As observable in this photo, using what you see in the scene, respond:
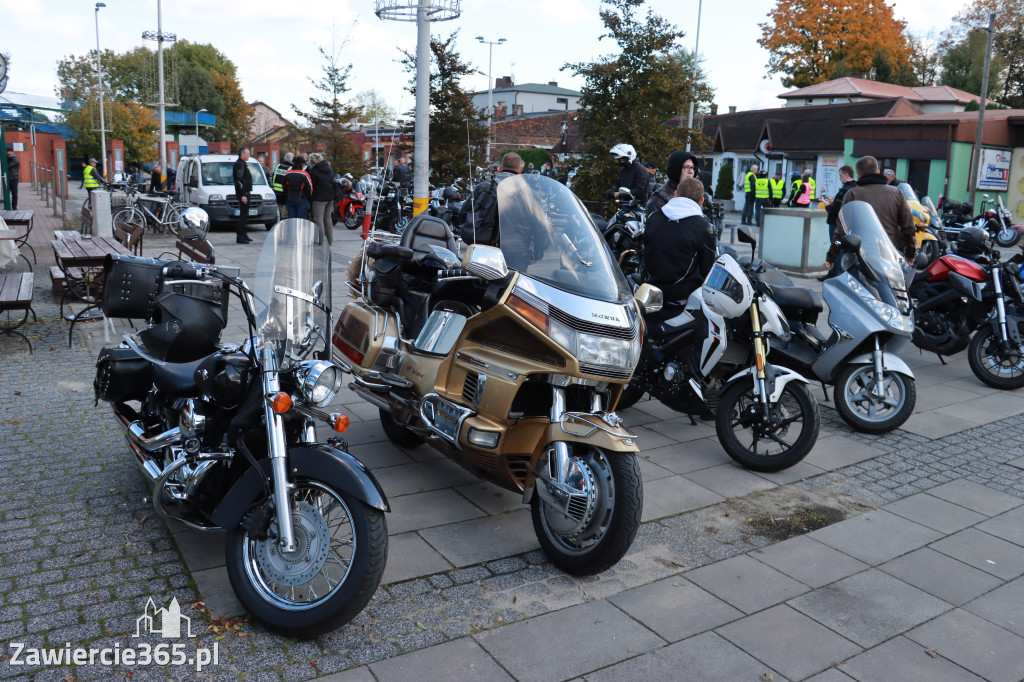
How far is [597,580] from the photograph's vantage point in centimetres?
409

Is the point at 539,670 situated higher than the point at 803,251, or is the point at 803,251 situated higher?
the point at 803,251

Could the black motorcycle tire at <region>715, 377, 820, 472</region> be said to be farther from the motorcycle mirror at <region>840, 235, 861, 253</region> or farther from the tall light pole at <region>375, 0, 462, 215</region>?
the tall light pole at <region>375, 0, 462, 215</region>

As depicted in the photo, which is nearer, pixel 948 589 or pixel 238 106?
pixel 948 589

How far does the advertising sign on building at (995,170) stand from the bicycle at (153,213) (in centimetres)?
2313

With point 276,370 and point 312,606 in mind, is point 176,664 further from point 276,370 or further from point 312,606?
point 276,370

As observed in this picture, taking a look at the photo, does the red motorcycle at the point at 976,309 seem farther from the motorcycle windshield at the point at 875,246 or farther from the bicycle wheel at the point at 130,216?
the bicycle wheel at the point at 130,216

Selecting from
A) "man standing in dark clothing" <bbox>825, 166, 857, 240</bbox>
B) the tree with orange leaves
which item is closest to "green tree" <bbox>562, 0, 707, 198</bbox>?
"man standing in dark clothing" <bbox>825, 166, 857, 240</bbox>

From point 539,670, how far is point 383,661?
600mm

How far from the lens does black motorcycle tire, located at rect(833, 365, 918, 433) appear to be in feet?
21.0

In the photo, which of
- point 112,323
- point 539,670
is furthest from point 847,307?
point 112,323

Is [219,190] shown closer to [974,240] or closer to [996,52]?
[974,240]

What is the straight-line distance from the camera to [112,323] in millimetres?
8930

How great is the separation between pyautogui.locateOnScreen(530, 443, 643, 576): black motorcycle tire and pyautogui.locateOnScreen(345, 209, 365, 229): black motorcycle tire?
17.7 metres

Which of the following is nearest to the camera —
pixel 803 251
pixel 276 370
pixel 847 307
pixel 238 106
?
pixel 276 370
